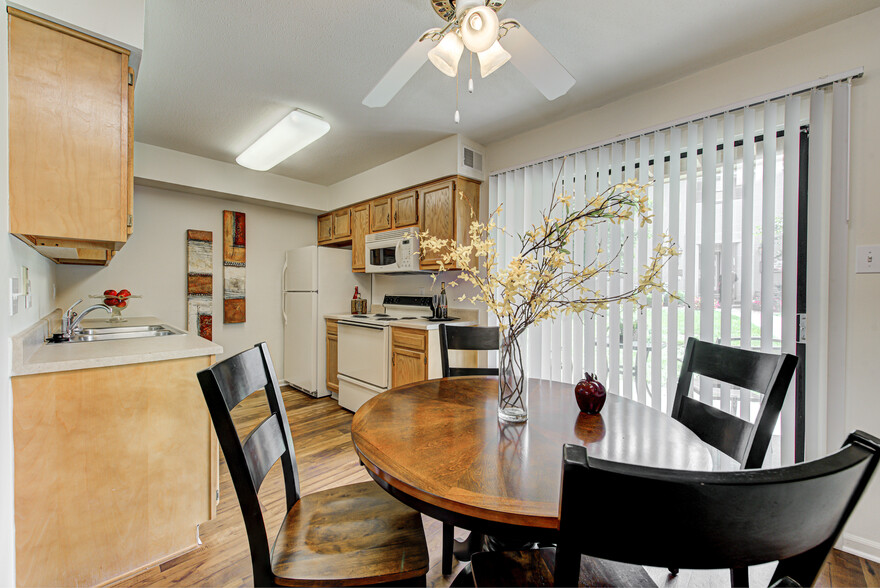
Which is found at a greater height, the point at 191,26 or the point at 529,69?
the point at 191,26

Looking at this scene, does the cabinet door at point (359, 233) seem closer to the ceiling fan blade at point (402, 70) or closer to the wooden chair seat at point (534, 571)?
the ceiling fan blade at point (402, 70)

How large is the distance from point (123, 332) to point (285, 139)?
182 cm

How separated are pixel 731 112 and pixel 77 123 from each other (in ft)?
10.3

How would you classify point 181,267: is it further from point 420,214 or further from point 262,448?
point 262,448

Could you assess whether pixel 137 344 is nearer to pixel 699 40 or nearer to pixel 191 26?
pixel 191 26

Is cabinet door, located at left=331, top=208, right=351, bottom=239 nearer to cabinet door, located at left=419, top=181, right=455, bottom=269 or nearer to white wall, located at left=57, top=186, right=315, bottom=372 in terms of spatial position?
white wall, located at left=57, top=186, right=315, bottom=372

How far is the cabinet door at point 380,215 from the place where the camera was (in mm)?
3717

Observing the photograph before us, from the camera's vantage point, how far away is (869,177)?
1.63 metres

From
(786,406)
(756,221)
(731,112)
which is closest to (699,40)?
(731,112)

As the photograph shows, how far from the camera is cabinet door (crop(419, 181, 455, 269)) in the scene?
10.2ft

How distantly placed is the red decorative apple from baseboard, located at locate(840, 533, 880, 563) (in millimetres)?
1582

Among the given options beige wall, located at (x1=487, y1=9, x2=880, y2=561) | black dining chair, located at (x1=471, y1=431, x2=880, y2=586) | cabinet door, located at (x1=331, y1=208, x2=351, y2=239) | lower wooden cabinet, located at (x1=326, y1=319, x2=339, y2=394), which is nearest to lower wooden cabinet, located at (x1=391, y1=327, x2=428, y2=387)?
lower wooden cabinet, located at (x1=326, y1=319, x2=339, y2=394)

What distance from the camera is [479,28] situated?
3.91 ft

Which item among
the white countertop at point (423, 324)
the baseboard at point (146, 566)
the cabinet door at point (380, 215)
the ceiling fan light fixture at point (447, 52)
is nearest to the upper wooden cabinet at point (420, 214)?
the cabinet door at point (380, 215)
